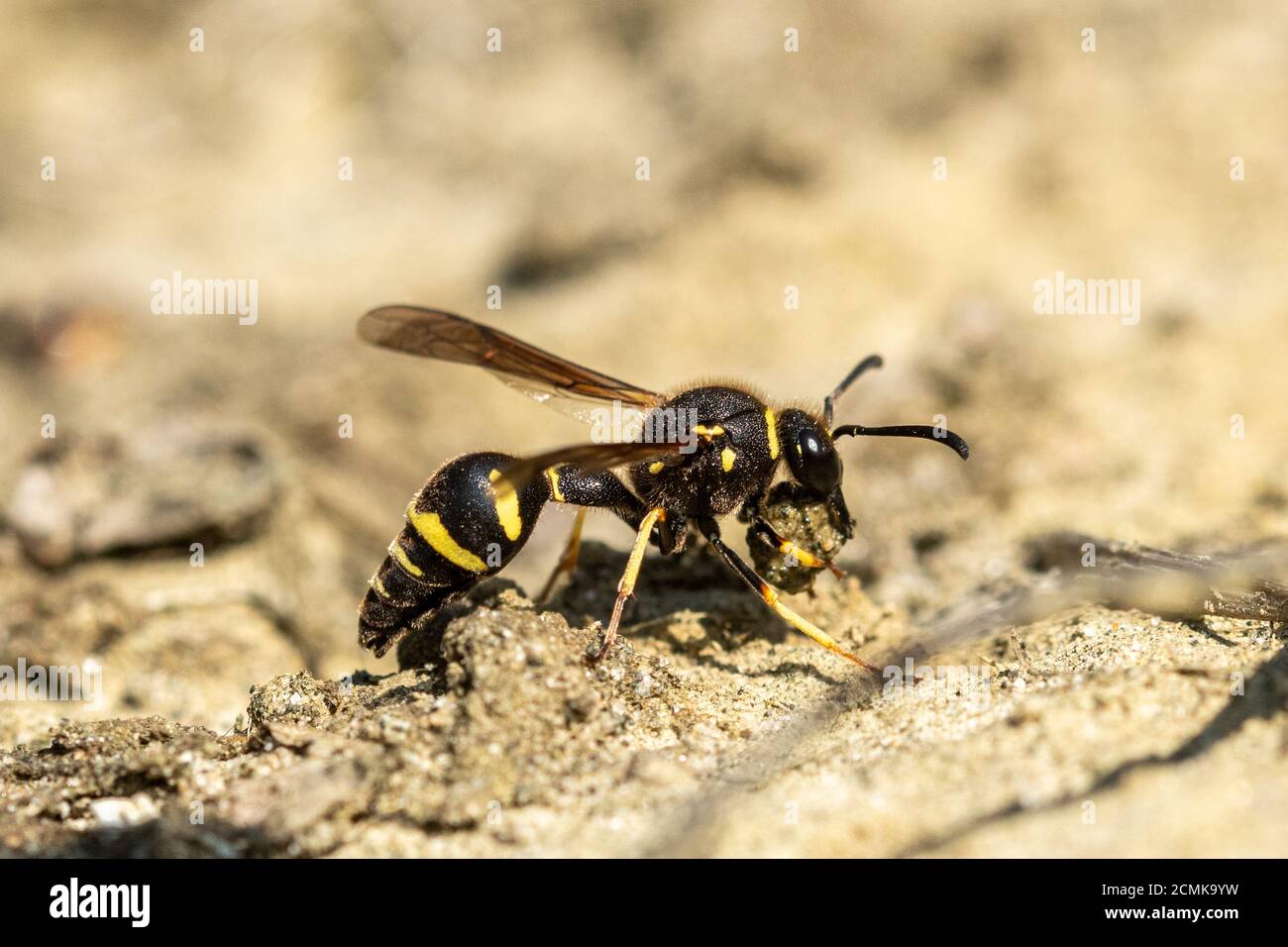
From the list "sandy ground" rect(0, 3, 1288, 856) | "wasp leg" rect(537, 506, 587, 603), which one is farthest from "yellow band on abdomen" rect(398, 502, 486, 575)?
"wasp leg" rect(537, 506, 587, 603)

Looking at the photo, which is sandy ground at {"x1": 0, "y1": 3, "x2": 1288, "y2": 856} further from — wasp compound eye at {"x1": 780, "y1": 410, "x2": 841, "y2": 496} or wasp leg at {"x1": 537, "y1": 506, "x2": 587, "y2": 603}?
wasp compound eye at {"x1": 780, "y1": 410, "x2": 841, "y2": 496}

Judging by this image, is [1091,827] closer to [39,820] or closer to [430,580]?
[430,580]

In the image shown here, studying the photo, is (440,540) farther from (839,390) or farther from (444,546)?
(839,390)

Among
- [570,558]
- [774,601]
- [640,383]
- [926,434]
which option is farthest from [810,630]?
[640,383]

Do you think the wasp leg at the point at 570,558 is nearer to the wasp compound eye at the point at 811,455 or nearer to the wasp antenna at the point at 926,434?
the wasp compound eye at the point at 811,455
